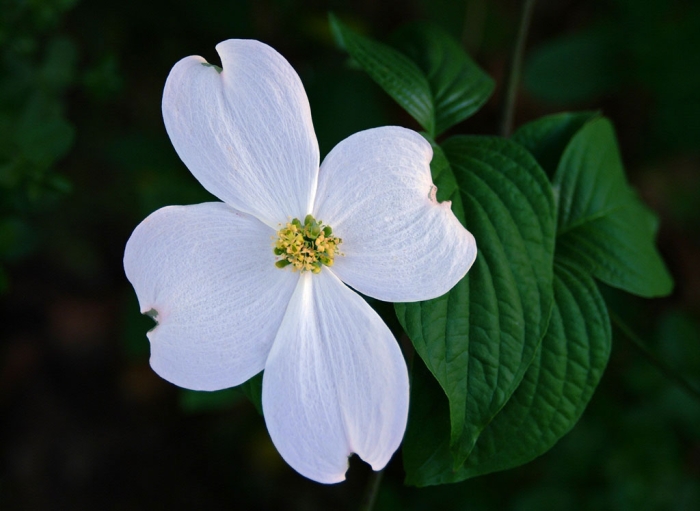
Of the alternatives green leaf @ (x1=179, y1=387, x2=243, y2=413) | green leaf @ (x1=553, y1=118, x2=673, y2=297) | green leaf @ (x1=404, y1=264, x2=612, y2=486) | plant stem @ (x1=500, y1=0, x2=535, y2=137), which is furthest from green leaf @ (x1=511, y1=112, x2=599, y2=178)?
green leaf @ (x1=179, y1=387, x2=243, y2=413)

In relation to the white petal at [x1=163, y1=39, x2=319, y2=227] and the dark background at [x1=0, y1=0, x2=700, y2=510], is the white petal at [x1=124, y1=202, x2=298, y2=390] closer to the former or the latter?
the white petal at [x1=163, y1=39, x2=319, y2=227]

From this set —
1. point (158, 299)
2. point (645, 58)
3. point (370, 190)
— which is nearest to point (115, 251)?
point (158, 299)

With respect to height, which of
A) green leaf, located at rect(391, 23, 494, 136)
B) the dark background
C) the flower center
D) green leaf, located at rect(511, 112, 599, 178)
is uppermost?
green leaf, located at rect(391, 23, 494, 136)

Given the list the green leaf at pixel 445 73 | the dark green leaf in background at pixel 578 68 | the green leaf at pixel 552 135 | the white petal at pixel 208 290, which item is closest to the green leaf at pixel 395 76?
the green leaf at pixel 445 73

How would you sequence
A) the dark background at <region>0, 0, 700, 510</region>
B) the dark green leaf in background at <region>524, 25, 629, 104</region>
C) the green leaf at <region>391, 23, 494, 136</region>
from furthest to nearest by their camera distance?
the dark green leaf in background at <region>524, 25, 629, 104</region>, the dark background at <region>0, 0, 700, 510</region>, the green leaf at <region>391, 23, 494, 136</region>

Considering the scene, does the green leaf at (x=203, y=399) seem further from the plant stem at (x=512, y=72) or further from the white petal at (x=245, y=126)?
the plant stem at (x=512, y=72)

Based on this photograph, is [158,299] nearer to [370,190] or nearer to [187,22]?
[370,190]

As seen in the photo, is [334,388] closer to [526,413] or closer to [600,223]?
[526,413]
